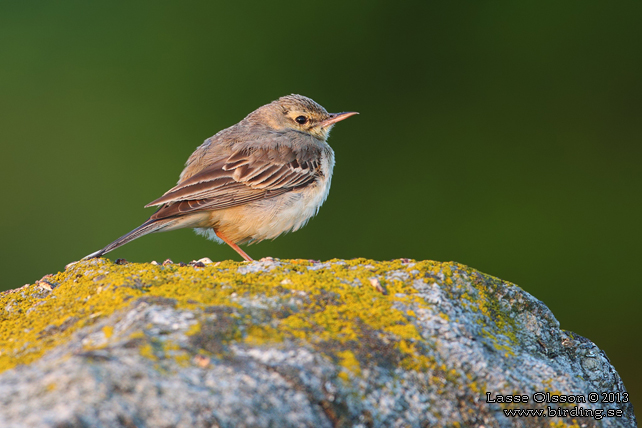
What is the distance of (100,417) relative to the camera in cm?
167

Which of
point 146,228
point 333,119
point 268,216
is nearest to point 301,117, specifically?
point 333,119

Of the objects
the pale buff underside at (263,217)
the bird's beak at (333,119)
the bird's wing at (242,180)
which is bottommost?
the pale buff underside at (263,217)

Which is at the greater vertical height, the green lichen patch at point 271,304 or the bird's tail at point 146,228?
the green lichen patch at point 271,304

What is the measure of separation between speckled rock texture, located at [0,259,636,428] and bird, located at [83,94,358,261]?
217 cm

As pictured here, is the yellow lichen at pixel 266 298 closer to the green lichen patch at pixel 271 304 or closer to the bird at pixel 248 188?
the green lichen patch at pixel 271 304

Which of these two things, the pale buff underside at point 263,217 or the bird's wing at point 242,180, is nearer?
the bird's wing at point 242,180

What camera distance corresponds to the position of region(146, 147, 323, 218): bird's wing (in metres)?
5.64

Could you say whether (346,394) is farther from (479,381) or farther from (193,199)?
(193,199)

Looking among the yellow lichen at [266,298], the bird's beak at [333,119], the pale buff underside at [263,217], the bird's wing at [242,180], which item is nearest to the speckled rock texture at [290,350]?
the yellow lichen at [266,298]

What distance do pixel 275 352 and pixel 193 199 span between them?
364 cm

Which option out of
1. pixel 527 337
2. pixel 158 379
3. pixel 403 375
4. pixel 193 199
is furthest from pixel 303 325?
pixel 193 199

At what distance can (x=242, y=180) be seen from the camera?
602 cm

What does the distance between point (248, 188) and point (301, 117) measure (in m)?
1.60

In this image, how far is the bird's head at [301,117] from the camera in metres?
7.16
